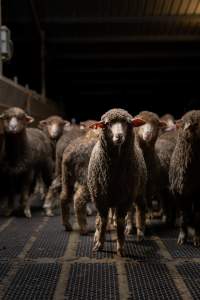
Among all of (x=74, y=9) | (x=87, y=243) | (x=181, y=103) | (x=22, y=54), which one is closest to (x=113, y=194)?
(x=87, y=243)

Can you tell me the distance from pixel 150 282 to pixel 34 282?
35.1 inches

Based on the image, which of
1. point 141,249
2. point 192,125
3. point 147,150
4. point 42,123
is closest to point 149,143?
point 147,150

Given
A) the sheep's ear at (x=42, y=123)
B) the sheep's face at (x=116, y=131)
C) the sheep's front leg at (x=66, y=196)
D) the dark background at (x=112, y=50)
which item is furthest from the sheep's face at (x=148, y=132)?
the dark background at (x=112, y=50)

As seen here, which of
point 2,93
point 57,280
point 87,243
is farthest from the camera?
point 2,93

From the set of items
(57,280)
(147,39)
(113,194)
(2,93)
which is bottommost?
(57,280)

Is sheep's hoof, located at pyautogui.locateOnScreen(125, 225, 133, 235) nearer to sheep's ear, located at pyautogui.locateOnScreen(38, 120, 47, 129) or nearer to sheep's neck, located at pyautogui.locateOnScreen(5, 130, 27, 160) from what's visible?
sheep's neck, located at pyautogui.locateOnScreen(5, 130, 27, 160)

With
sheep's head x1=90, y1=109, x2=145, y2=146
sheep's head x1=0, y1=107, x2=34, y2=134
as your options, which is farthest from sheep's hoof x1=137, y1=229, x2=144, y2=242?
sheep's head x1=0, y1=107, x2=34, y2=134

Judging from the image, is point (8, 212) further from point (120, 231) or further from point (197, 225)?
point (197, 225)

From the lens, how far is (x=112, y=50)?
637 inches

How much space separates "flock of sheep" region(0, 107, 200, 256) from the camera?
5125mm

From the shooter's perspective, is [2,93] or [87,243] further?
[2,93]

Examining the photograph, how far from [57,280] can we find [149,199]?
107 inches

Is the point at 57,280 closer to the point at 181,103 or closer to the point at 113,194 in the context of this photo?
the point at 113,194

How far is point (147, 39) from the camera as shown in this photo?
571 inches
